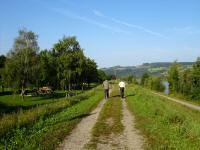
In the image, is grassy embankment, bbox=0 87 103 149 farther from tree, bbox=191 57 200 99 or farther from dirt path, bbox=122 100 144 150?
tree, bbox=191 57 200 99

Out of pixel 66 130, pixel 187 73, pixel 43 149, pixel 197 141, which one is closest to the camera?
pixel 43 149

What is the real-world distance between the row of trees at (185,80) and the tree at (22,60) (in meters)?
36.9

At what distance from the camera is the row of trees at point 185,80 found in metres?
79.3

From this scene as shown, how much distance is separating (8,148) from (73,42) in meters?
39.7

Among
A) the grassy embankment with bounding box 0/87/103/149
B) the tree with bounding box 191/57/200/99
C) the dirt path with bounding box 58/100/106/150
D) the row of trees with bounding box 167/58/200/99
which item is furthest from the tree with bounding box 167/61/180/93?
the dirt path with bounding box 58/100/106/150

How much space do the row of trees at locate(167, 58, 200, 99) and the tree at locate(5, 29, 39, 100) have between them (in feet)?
121

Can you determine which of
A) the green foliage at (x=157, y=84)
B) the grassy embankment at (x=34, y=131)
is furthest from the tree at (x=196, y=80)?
the grassy embankment at (x=34, y=131)

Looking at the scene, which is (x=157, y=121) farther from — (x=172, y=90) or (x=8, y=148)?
(x=172, y=90)

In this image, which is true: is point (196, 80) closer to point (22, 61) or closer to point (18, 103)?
point (22, 61)

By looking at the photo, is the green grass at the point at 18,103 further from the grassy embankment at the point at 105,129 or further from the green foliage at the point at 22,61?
the grassy embankment at the point at 105,129

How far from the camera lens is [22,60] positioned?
6200 cm

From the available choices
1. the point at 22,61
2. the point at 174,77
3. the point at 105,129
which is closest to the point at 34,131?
the point at 105,129

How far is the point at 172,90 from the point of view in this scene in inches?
3644

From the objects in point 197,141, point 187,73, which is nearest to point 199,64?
point 187,73
